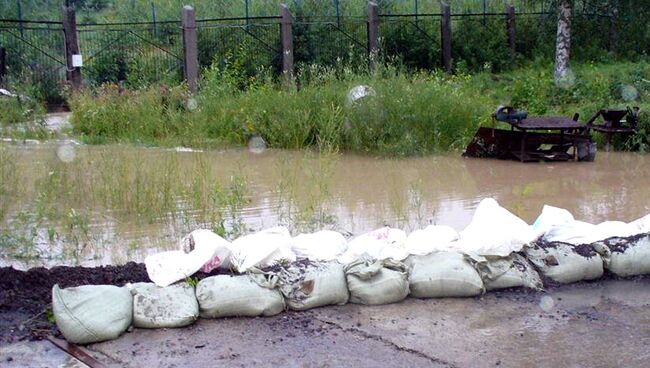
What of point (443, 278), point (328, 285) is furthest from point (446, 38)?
point (328, 285)

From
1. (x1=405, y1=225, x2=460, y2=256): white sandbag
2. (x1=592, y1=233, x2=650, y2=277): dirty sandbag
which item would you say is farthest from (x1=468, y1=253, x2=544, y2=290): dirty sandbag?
(x1=592, y1=233, x2=650, y2=277): dirty sandbag

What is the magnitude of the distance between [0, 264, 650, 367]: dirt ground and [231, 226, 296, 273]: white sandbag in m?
0.51

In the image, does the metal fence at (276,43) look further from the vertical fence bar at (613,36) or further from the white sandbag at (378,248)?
the white sandbag at (378,248)

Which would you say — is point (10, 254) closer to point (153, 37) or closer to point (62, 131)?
point (62, 131)

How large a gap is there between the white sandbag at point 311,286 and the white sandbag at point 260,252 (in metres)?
0.18

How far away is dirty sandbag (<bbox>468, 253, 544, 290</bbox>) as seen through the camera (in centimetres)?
576

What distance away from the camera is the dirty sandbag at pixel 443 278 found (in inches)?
220

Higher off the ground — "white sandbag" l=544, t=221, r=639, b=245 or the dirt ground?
"white sandbag" l=544, t=221, r=639, b=245

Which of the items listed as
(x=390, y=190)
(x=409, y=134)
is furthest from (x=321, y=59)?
(x=390, y=190)

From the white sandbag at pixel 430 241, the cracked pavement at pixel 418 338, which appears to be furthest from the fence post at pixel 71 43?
the cracked pavement at pixel 418 338

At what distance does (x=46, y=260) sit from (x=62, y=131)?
27.7 feet

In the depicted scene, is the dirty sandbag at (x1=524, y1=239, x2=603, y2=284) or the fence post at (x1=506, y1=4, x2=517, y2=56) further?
the fence post at (x1=506, y1=4, x2=517, y2=56)

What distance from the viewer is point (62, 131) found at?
14477 millimetres

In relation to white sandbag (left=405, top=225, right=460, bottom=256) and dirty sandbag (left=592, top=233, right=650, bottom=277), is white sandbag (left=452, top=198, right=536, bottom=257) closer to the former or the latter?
white sandbag (left=405, top=225, right=460, bottom=256)
